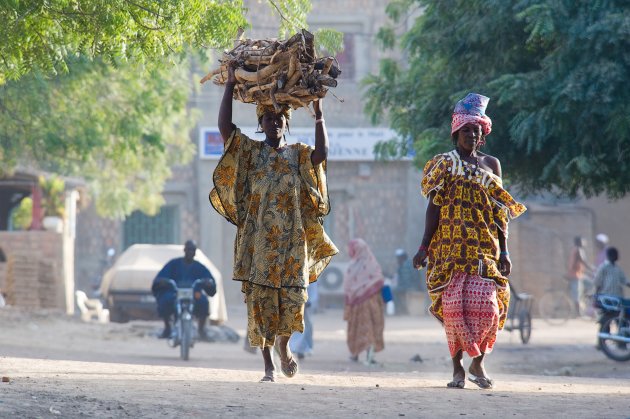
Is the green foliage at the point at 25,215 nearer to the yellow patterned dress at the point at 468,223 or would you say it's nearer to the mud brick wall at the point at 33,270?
the mud brick wall at the point at 33,270

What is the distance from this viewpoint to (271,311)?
8289mm

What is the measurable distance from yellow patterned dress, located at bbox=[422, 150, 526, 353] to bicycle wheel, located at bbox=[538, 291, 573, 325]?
17.1 meters

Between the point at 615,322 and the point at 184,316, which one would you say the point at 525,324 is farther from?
the point at 184,316

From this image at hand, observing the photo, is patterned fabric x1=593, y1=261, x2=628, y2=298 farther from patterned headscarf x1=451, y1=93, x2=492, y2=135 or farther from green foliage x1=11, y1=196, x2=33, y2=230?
green foliage x1=11, y1=196, x2=33, y2=230

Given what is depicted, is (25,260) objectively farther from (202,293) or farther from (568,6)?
(568,6)

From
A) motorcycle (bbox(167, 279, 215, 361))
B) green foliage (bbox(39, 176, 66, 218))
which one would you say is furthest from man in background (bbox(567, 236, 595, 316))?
motorcycle (bbox(167, 279, 215, 361))

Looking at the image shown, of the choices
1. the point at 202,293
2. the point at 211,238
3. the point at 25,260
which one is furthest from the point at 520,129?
the point at 211,238

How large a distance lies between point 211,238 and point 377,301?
17765mm

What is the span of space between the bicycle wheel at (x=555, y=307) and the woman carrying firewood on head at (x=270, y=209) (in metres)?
17.7

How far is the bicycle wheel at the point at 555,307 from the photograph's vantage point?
25.7 m

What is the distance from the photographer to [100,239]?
33.7 meters

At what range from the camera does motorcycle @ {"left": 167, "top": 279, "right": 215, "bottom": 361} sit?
14520mm

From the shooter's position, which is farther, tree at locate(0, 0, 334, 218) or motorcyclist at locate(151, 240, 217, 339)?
motorcyclist at locate(151, 240, 217, 339)

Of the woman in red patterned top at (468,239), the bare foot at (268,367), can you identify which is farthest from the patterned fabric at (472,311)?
the bare foot at (268,367)
